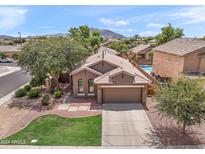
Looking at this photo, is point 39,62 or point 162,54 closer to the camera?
point 39,62

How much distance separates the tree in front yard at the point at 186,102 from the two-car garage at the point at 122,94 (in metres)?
7.14

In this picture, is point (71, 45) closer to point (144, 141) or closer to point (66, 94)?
point (66, 94)

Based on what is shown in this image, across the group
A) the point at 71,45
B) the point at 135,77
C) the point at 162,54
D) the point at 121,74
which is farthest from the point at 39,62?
the point at 162,54

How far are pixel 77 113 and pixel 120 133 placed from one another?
211 inches

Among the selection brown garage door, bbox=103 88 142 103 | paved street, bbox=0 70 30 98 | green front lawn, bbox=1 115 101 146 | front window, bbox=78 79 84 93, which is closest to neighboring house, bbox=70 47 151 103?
brown garage door, bbox=103 88 142 103

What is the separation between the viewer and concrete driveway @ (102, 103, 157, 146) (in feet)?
42.9

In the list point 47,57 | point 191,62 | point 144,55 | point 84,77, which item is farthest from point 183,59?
point 144,55

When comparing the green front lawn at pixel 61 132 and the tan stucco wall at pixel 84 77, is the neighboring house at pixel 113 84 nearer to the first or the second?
the tan stucco wall at pixel 84 77

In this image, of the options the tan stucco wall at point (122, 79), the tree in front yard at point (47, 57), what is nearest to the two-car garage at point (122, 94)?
the tan stucco wall at point (122, 79)

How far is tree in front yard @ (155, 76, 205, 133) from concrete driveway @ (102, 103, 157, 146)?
2.63 metres

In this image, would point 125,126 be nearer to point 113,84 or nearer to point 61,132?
point 61,132

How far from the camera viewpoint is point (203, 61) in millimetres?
27141

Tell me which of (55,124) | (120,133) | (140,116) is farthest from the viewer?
(140,116)

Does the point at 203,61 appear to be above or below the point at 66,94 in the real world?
above
